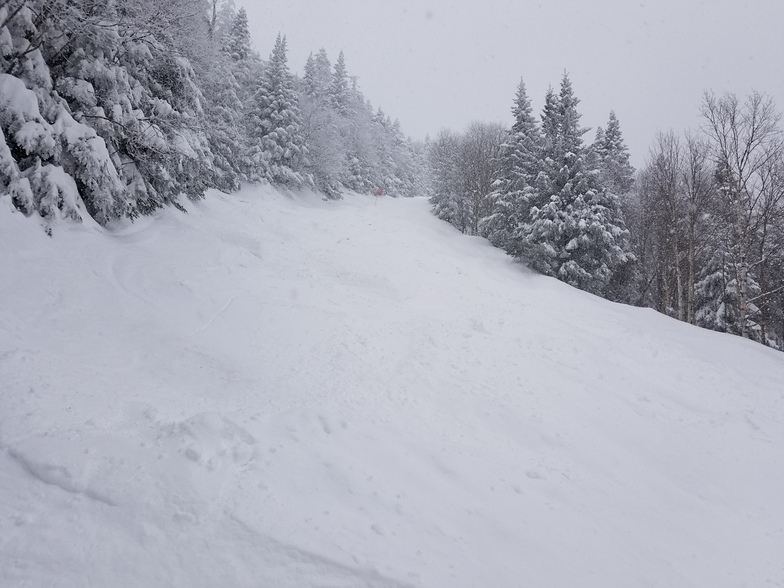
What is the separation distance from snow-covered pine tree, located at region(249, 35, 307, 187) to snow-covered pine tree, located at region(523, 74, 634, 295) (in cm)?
1840

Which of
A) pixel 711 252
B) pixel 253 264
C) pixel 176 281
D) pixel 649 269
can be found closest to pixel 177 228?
pixel 253 264

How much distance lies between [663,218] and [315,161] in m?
25.9

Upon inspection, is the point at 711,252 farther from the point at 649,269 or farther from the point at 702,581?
the point at 702,581

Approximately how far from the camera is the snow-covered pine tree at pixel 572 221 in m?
17.2

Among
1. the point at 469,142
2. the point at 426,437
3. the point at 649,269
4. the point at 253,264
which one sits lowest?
the point at 426,437

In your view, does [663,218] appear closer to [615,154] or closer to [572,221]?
[572,221]

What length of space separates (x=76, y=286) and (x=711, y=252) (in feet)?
80.9

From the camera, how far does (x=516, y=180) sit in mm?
20812

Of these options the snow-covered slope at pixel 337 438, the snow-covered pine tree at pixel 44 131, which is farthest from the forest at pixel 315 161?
the snow-covered slope at pixel 337 438

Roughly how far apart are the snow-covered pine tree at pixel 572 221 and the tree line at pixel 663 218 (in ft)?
0.17

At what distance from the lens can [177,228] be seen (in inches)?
390

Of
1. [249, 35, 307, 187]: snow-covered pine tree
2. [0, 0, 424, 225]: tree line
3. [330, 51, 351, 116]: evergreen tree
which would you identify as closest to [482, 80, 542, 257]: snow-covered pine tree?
[0, 0, 424, 225]: tree line

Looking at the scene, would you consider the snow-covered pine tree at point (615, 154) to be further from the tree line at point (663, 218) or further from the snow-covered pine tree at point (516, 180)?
the snow-covered pine tree at point (516, 180)

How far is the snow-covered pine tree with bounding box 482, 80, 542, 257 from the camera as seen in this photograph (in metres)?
19.2
